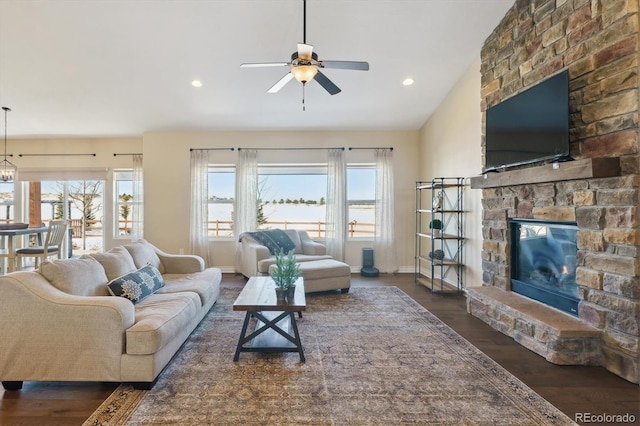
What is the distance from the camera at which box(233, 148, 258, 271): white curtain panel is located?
19.1ft

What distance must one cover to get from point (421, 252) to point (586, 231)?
3.47 metres

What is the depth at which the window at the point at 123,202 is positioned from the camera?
6.32 m

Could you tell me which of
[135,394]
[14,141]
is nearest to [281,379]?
[135,394]

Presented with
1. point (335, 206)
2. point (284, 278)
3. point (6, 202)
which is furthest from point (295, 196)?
point (6, 202)

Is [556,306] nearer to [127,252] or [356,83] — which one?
[356,83]

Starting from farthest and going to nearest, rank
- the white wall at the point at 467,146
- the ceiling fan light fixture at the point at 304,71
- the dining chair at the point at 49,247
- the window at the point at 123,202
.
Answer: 1. the window at the point at 123,202
2. the dining chair at the point at 49,247
3. the white wall at the point at 467,146
4. the ceiling fan light fixture at the point at 304,71

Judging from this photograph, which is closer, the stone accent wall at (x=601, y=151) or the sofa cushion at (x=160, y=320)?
the sofa cushion at (x=160, y=320)

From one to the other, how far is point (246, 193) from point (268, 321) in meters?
3.51

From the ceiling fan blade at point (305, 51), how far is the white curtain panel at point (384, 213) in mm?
3503

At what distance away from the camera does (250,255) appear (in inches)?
197

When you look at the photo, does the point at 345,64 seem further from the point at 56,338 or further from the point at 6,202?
the point at 6,202

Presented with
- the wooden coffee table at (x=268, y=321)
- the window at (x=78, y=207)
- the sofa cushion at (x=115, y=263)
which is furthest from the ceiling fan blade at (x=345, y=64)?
the window at (x=78, y=207)

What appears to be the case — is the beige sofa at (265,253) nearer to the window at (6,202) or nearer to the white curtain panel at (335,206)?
the white curtain panel at (335,206)

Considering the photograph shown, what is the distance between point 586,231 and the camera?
2537 millimetres
